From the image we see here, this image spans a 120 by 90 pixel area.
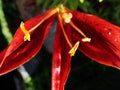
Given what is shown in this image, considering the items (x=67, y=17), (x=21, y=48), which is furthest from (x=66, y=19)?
(x=21, y=48)

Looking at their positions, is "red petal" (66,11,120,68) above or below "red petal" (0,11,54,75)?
below

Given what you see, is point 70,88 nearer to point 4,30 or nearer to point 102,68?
point 102,68

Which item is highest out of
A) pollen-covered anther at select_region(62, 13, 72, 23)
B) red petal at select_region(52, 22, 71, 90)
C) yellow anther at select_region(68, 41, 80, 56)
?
pollen-covered anther at select_region(62, 13, 72, 23)

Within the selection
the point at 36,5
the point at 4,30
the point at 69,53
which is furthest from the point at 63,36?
the point at 4,30

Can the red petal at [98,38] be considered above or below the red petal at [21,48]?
→ below

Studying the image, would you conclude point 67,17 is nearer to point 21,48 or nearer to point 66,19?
point 66,19

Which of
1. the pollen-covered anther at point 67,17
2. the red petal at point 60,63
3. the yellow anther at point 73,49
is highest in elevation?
the pollen-covered anther at point 67,17
